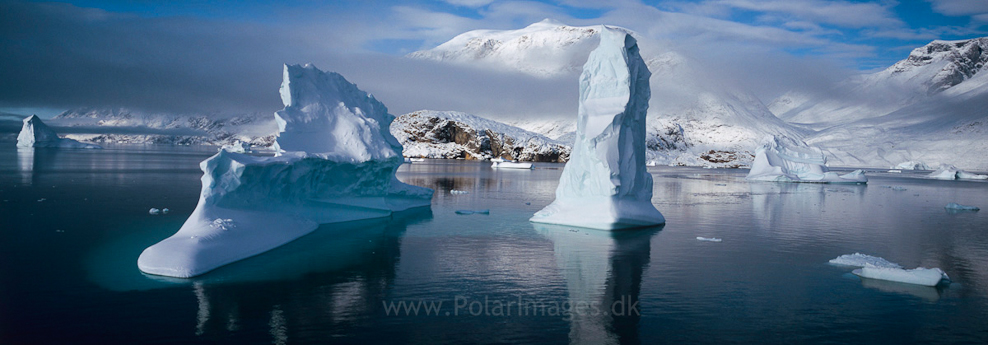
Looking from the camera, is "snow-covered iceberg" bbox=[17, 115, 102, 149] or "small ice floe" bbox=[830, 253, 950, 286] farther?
"snow-covered iceberg" bbox=[17, 115, 102, 149]

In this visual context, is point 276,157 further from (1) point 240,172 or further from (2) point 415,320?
(2) point 415,320

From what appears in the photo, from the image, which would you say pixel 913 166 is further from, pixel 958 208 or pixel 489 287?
pixel 489 287

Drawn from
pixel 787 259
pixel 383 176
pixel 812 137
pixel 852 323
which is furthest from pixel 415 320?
pixel 812 137

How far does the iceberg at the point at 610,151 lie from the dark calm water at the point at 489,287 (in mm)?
776

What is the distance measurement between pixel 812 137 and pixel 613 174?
13749 centimetres

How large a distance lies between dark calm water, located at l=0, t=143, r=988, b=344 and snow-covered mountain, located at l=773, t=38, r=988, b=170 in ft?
345

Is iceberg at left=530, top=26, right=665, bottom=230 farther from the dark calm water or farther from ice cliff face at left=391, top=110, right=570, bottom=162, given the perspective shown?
ice cliff face at left=391, top=110, right=570, bottom=162

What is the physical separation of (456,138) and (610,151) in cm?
10561

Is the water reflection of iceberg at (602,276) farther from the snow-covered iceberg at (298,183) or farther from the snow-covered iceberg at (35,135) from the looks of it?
the snow-covered iceberg at (35,135)

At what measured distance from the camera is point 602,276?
1243 centimetres

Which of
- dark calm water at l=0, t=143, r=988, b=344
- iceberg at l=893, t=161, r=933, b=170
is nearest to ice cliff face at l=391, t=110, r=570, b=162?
iceberg at l=893, t=161, r=933, b=170

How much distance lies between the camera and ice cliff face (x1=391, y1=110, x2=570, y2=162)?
117875mm

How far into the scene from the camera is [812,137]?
136 m

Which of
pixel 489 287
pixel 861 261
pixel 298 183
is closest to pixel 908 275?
pixel 861 261
